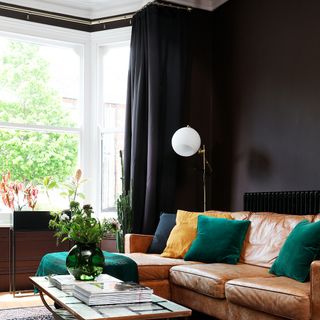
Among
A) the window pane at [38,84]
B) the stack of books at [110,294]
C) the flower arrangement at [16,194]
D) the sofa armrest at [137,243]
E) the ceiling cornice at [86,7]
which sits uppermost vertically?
the ceiling cornice at [86,7]

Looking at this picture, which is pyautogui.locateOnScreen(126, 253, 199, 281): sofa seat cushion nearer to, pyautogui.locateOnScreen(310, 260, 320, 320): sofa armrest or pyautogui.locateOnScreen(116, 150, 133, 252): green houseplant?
pyautogui.locateOnScreen(116, 150, 133, 252): green houseplant

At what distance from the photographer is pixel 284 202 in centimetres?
452

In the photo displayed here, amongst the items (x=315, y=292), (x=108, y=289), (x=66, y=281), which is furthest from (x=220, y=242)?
(x=108, y=289)

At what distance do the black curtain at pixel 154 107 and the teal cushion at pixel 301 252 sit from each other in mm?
2184

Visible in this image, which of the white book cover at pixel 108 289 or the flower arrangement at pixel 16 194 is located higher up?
the flower arrangement at pixel 16 194

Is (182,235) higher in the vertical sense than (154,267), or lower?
higher

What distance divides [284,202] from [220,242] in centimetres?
72

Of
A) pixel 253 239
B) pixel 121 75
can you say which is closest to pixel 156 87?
pixel 121 75

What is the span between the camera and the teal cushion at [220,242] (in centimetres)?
419

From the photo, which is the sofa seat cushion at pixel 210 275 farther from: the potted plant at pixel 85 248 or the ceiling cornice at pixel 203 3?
the ceiling cornice at pixel 203 3

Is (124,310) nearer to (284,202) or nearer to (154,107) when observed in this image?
(284,202)

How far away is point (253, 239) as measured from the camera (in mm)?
4223

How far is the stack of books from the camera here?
2598 mm

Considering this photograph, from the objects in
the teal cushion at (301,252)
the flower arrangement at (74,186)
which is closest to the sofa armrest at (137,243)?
the flower arrangement at (74,186)
